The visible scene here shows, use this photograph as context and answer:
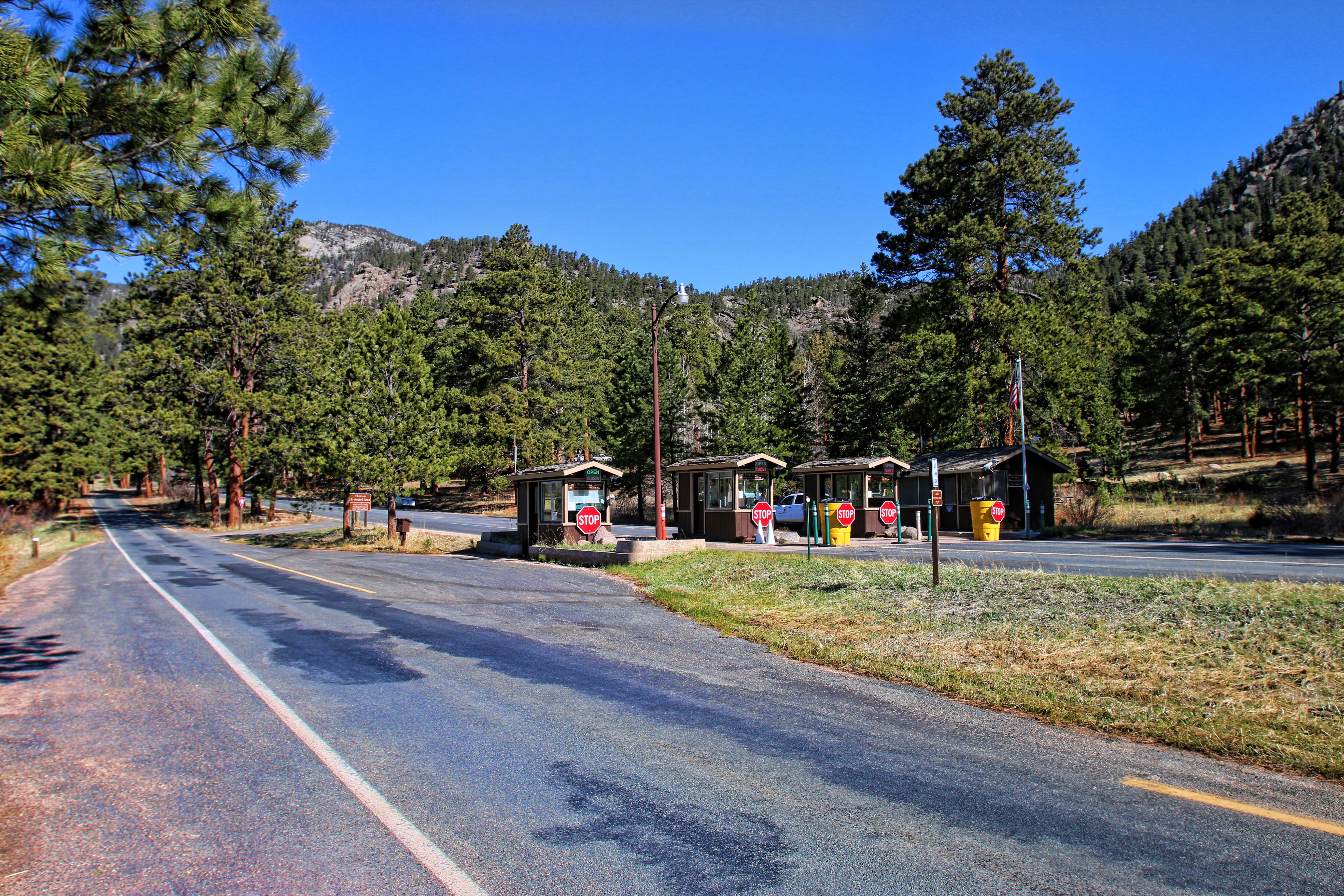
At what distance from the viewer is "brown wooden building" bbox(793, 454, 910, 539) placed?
31250 mm

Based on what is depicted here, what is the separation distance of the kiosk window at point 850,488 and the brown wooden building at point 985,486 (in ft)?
9.01

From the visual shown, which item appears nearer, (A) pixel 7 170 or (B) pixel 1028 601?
(A) pixel 7 170

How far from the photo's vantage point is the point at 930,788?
185 inches

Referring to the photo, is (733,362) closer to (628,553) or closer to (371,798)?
(628,553)

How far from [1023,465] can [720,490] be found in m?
11.9

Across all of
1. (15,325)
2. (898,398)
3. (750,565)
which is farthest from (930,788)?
(898,398)

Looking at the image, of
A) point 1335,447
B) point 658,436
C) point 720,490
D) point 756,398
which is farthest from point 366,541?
point 1335,447

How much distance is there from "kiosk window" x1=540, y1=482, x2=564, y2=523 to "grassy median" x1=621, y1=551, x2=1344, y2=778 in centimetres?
1440

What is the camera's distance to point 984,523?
2762 cm

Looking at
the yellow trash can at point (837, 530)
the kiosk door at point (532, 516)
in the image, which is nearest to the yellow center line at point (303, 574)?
the kiosk door at point (532, 516)

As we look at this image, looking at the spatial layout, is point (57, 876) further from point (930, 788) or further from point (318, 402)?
point (318, 402)

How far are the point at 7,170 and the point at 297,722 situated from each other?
4.42m

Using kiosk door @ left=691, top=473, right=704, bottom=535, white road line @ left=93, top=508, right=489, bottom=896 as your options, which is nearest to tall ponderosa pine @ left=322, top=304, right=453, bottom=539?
kiosk door @ left=691, top=473, right=704, bottom=535

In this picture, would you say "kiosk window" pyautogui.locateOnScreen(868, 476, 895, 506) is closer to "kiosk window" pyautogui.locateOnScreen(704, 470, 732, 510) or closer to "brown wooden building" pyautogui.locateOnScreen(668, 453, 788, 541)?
"brown wooden building" pyautogui.locateOnScreen(668, 453, 788, 541)
